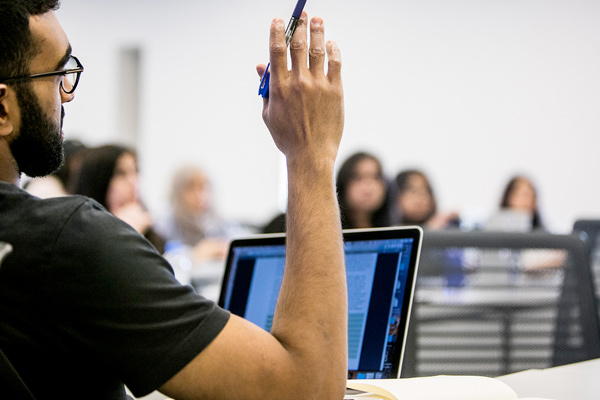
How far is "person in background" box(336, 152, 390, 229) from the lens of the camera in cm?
269

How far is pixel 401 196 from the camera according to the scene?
13.8 ft

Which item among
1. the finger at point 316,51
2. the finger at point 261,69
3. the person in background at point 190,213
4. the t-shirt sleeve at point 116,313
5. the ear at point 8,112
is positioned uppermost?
the finger at point 316,51

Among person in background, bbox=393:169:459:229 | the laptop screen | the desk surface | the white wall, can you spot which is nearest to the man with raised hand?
the laptop screen

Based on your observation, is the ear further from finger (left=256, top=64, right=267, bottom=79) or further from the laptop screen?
the laptop screen

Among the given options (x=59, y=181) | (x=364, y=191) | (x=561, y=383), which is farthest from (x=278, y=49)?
(x=59, y=181)

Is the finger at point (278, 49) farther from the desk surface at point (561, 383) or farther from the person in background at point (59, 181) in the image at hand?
the person in background at point (59, 181)

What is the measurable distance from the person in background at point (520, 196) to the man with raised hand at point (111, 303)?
3779 mm

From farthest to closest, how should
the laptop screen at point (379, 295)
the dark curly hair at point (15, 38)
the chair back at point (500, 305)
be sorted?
1. the chair back at point (500, 305)
2. the laptop screen at point (379, 295)
3. the dark curly hair at point (15, 38)


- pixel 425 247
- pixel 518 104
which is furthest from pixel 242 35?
pixel 425 247

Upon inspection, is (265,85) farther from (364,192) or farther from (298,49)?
(364,192)

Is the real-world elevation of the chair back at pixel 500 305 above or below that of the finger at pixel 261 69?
below

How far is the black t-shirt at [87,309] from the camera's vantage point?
0.63 m

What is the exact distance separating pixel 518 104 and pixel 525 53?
452mm

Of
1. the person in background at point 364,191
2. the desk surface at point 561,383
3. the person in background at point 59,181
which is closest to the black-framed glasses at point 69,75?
the desk surface at point 561,383
